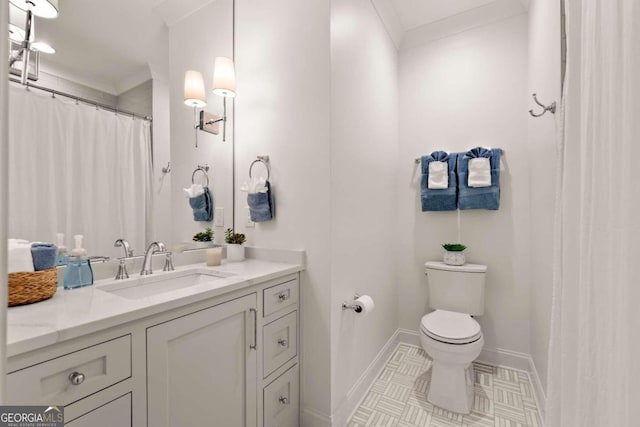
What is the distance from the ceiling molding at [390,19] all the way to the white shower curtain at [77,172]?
1823 mm

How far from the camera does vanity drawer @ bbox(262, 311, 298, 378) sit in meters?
1.37

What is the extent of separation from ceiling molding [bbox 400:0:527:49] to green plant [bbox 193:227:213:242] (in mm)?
2277

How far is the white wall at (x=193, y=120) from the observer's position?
165 cm

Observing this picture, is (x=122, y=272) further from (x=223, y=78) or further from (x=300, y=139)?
(x=223, y=78)

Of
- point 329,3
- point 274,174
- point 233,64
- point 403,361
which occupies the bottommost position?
point 403,361

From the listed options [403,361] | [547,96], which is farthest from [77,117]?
[403,361]

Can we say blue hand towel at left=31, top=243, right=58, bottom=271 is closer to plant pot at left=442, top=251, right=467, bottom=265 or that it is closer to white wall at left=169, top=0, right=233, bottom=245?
white wall at left=169, top=0, right=233, bottom=245

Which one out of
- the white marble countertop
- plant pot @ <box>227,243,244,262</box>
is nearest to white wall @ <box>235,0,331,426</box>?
plant pot @ <box>227,243,244,262</box>

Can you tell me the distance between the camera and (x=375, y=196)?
2145 millimetres

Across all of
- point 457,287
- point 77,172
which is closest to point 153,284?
point 77,172

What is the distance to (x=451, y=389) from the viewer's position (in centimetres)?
174

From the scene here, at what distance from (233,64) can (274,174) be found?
805mm

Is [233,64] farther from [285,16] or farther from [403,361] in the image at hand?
[403,361]

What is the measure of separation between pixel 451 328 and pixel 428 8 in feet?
→ 7.75
